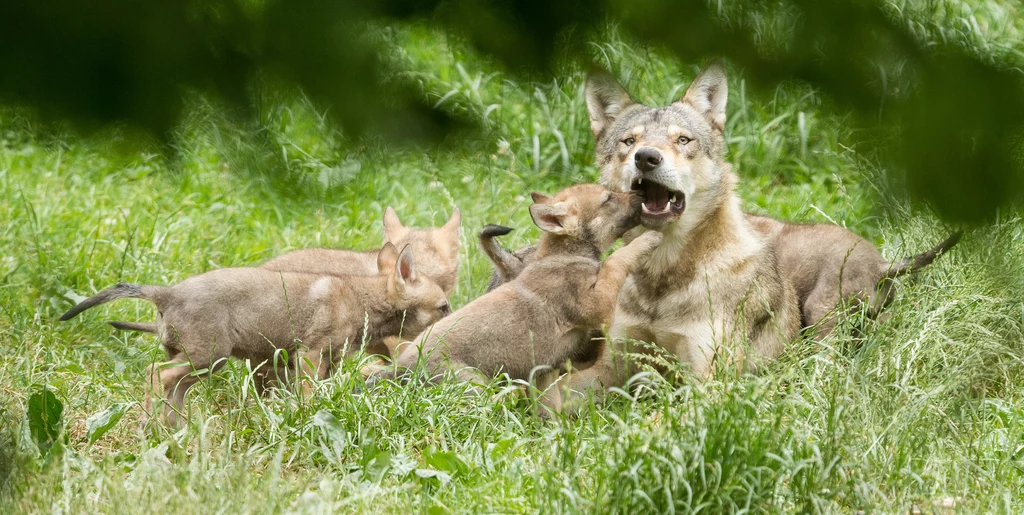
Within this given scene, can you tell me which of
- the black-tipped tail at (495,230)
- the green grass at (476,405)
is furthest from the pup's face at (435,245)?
the black-tipped tail at (495,230)

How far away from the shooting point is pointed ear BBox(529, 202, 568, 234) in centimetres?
525

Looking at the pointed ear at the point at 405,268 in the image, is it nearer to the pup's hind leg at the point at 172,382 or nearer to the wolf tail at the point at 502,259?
the wolf tail at the point at 502,259

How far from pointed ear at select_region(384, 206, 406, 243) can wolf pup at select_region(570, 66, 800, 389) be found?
5.26 ft

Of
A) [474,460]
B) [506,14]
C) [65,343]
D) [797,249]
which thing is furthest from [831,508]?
[65,343]

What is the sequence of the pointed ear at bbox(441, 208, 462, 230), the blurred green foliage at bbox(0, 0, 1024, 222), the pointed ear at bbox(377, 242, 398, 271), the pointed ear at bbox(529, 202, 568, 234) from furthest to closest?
the pointed ear at bbox(441, 208, 462, 230) → the pointed ear at bbox(377, 242, 398, 271) → the pointed ear at bbox(529, 202, 568, 234) → the blurred green foliage at bbox(0, 0, 1024, 222)

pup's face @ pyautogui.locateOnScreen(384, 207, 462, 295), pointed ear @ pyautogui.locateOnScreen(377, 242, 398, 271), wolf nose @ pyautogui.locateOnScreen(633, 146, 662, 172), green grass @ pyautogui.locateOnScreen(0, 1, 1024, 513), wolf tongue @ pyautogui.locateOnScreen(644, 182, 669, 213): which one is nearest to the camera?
green grass @ pyautogui.locateOnScreen(0, 1, 1024, 513)

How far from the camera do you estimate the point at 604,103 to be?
5449mm

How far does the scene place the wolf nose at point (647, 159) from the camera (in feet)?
15.8

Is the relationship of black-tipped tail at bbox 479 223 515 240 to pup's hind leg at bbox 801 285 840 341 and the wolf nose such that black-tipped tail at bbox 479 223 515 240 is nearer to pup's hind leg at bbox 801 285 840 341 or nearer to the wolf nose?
the wolf nose

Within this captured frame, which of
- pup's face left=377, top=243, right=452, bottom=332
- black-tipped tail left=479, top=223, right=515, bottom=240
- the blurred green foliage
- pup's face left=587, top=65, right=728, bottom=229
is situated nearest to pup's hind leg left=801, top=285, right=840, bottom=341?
pup's face left=587, top=65, right=728, bottom=229

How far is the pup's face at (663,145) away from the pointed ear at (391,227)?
1.45 metres

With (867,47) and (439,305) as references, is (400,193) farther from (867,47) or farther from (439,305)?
(867,47)

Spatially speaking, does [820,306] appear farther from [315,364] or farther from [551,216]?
[315,364]

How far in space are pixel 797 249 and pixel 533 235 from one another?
2.09 meters
